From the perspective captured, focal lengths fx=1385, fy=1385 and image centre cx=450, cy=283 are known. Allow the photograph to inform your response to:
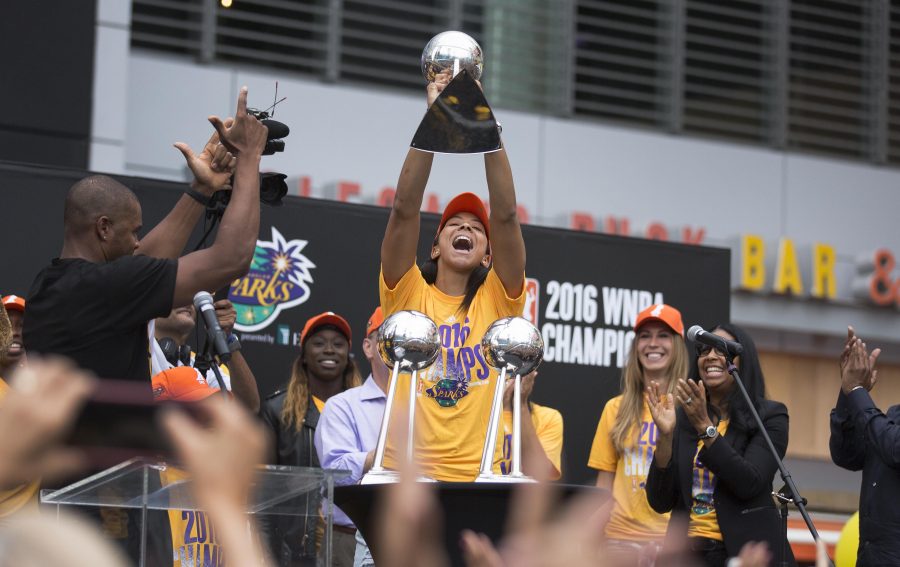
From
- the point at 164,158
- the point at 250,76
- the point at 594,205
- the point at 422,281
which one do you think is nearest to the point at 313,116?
the point at 250,76

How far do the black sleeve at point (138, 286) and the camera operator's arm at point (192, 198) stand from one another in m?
0.43

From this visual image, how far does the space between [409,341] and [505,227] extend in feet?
2.23

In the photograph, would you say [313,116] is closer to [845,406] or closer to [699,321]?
[699,321]

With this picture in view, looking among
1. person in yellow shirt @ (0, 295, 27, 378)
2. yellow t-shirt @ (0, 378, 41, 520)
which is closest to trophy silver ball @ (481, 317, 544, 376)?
yellow t-shirt @ (0, 378, 41, 520)

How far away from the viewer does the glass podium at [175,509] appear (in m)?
3.32

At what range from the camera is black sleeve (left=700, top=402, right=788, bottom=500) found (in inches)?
203

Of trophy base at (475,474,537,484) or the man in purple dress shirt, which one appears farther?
the man in purple dress shirt

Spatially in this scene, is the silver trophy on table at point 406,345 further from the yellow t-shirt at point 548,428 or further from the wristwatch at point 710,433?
the yellow t-shirt at point 548,428

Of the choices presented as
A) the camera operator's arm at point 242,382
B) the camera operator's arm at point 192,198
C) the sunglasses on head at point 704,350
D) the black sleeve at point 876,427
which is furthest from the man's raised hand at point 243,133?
the black sleeve at point 876,427

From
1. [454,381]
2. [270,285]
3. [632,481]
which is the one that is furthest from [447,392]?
[270,285]

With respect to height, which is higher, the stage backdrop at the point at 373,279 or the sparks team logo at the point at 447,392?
the stage backdrop at the point at 373,279

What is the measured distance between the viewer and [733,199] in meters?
13.0

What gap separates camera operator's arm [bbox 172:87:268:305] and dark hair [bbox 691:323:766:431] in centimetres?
257

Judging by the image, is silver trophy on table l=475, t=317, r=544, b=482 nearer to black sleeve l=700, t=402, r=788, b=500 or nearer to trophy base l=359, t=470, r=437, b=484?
trophy base l=359, t=470, r=437, b=484
